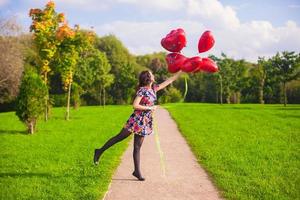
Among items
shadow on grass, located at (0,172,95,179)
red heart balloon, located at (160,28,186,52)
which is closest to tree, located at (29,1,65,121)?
shadow on grass, located at (0,172,95,179)

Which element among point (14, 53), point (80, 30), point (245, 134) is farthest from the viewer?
point (14, 53)

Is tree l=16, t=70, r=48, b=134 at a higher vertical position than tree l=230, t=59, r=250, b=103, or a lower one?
lower

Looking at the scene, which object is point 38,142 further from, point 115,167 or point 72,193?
point 72,193

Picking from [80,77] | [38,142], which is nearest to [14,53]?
[80,77]

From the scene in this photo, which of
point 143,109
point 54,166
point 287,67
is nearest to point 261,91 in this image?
point 287,67

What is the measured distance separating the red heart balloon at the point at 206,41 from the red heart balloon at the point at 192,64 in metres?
0.22

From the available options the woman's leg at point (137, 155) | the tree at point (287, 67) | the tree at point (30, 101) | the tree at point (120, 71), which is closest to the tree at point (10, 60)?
the tree at point (120, 71)

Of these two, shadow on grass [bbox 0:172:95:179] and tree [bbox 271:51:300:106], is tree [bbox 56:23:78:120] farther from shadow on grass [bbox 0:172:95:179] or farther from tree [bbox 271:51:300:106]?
tree [bbox 271:51:300:106]

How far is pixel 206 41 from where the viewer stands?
21.7ft

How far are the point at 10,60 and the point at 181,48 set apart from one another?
27.6 m

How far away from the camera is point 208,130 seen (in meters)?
15.1

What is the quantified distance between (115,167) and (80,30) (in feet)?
44.2

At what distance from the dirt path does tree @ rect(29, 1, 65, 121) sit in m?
10.7

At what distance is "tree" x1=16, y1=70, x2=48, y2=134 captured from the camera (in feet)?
46.4
